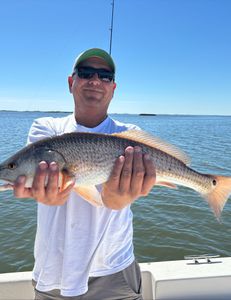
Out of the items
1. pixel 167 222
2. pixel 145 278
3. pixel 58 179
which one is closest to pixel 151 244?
pixel 167 222

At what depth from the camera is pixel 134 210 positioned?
35.3 feet

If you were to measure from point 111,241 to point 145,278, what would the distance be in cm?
164

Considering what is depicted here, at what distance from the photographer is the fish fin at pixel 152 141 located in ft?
9.85

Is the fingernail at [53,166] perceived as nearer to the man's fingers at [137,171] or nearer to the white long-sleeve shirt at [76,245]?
the white long-sleeve shirt at [76,245]

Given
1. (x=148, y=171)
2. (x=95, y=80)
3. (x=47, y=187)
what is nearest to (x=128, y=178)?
(x=148, y=171)

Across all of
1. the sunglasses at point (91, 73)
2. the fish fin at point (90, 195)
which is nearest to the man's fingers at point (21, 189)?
the fish fin at point (90, 195)

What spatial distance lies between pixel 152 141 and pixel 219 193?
3.06 feet

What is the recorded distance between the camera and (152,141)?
316 cm

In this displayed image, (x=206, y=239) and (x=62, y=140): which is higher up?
(x=62, y=140)

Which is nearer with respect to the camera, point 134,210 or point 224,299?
point 224,299

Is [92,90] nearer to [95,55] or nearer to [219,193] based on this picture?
[95,55]

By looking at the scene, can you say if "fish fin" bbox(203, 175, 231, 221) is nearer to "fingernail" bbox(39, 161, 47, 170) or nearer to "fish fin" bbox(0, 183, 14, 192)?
"fingernail" bbox(39, 161, 47, 170)

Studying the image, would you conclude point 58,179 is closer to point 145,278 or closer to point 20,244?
point 145,278

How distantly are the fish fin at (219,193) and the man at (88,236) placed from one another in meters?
0.80
